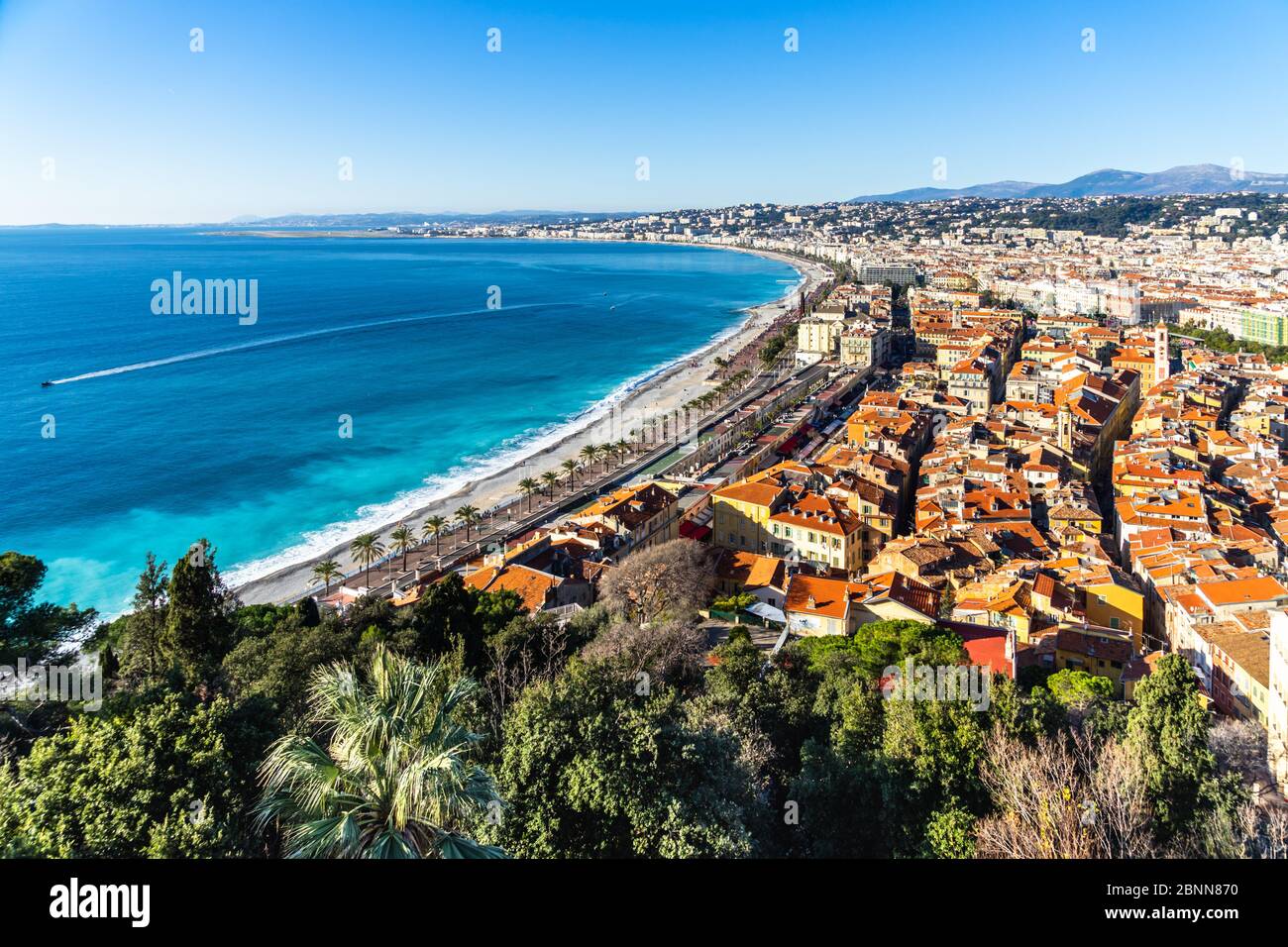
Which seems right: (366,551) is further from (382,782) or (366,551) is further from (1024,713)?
(382,782)

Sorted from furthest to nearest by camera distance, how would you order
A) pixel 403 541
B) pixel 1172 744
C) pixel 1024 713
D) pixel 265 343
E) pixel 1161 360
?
pixel 265 343 → pixel 1161 360 → pixel 403 541 → pixel 1024 713 → pixel 1172 744

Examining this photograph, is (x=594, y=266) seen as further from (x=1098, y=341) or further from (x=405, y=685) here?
(x=405, y=685)

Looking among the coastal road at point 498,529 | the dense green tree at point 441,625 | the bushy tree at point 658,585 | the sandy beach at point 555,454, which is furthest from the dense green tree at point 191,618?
the sandy beach at point 555,454

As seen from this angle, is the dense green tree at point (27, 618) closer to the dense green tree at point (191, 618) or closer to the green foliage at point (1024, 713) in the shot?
the dense green tree at point (191, 618)

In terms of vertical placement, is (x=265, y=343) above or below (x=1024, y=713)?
above

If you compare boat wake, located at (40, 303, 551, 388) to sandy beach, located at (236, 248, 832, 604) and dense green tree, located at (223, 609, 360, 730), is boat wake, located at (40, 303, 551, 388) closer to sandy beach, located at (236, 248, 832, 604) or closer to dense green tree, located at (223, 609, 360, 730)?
sandy beach, located at (236, 248, 832, 604)

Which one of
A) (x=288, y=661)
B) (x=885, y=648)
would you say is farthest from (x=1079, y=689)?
(x=288, y=661)
